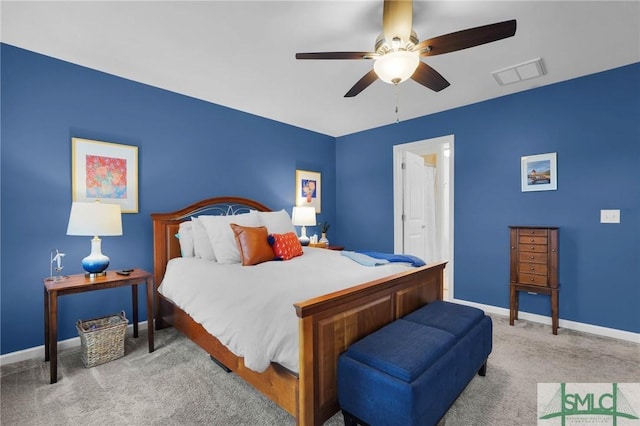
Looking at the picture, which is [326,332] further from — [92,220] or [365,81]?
[92,220]

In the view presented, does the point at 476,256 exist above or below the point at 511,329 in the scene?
above

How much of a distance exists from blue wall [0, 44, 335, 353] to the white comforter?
0.78m

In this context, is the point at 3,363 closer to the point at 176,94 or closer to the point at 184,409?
the point at 184,409

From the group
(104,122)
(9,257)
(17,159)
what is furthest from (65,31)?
(9,257)

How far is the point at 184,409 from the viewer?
1881mm

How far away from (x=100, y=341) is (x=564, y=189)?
4622 mm

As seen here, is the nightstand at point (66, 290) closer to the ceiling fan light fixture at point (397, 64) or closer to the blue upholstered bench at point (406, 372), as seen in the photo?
the blue upholstered bench at point (406, 372)

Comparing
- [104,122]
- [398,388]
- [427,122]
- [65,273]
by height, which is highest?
[427,122]

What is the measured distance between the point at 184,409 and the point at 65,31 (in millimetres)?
2848

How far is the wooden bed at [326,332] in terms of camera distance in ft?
4.88

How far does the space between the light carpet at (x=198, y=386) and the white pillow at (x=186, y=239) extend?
0.85m

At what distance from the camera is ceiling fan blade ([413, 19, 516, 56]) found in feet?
5.34

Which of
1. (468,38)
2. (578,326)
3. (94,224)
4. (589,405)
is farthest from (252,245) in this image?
(578,326)

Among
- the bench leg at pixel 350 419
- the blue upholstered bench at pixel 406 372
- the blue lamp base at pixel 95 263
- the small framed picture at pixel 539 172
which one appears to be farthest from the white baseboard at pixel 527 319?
the bench leg at pixel 350 419
